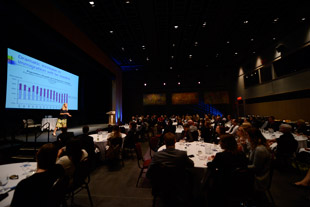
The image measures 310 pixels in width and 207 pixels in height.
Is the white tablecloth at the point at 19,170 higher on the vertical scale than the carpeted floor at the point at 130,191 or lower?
higher

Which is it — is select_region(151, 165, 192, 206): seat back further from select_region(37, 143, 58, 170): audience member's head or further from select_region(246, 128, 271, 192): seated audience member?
select_region(37, 143, 58, 170): audience member's head

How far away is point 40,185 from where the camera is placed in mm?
1234

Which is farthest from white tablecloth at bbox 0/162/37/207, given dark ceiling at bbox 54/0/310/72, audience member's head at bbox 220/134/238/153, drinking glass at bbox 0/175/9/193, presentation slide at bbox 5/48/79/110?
dark ceiling at bbox 54/0/310/72

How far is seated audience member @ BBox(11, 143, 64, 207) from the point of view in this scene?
1.15m

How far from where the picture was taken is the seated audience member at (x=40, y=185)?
3.78 feet

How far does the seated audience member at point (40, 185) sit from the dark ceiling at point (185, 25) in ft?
18.0

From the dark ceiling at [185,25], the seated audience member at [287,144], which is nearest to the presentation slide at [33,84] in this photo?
the dark ceiling at [185,25]

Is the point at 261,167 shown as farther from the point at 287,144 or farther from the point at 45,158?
the point at 45,158

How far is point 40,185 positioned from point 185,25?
24.4 ft

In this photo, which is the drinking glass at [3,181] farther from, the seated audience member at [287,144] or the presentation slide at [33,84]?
the seated audience member at [287,144]

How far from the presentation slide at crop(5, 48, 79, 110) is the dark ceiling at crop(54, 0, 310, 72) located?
2473mm

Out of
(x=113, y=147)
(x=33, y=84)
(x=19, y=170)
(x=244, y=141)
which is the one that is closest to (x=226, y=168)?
(x=244, y=141)

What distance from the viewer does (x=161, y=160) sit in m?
1.77

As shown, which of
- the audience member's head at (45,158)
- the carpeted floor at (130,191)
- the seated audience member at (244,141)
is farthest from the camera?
the seated audience member at (244,141)
